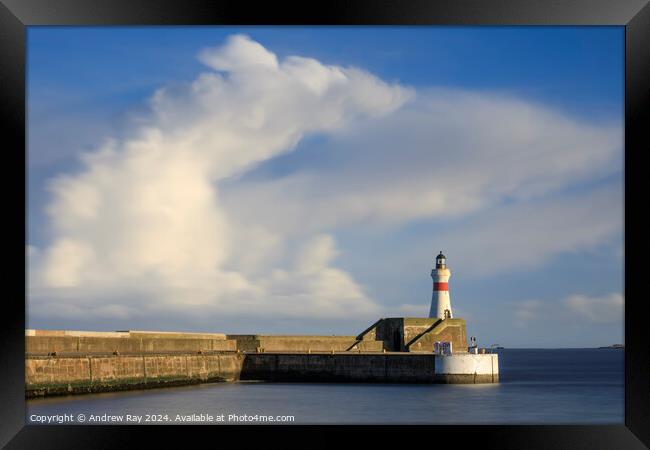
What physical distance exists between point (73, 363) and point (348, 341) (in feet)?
49.7

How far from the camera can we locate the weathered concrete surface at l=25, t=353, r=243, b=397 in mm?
22781

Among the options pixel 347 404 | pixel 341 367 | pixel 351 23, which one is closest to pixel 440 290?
pixel 341 367

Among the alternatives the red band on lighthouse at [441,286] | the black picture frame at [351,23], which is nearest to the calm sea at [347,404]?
the red band on lighthouse at [441,286]

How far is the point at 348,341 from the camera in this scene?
37.0 meters

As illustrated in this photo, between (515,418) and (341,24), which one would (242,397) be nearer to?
(515,418)

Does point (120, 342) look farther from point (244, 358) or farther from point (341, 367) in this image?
point (341, 367)

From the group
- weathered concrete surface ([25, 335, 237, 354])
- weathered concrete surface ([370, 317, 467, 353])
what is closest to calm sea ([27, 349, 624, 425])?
weathered concrete surface ([25, 335, 237, 354])

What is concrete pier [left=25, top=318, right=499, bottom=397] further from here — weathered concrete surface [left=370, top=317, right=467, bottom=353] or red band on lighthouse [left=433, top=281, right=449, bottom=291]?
red band on lighthouse [left=433, top=281, right=449, bottom=291]

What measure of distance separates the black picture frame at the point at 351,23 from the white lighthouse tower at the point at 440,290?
2925 centimetres

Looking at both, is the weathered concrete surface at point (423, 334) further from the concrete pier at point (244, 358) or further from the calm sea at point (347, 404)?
the calm sea at point (347, 404)

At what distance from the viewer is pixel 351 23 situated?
8250mm

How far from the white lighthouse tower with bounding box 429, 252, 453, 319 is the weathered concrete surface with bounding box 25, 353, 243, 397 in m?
8.95

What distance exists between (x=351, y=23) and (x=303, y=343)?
29385 millimetres

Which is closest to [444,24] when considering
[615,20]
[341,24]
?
[341,24]
